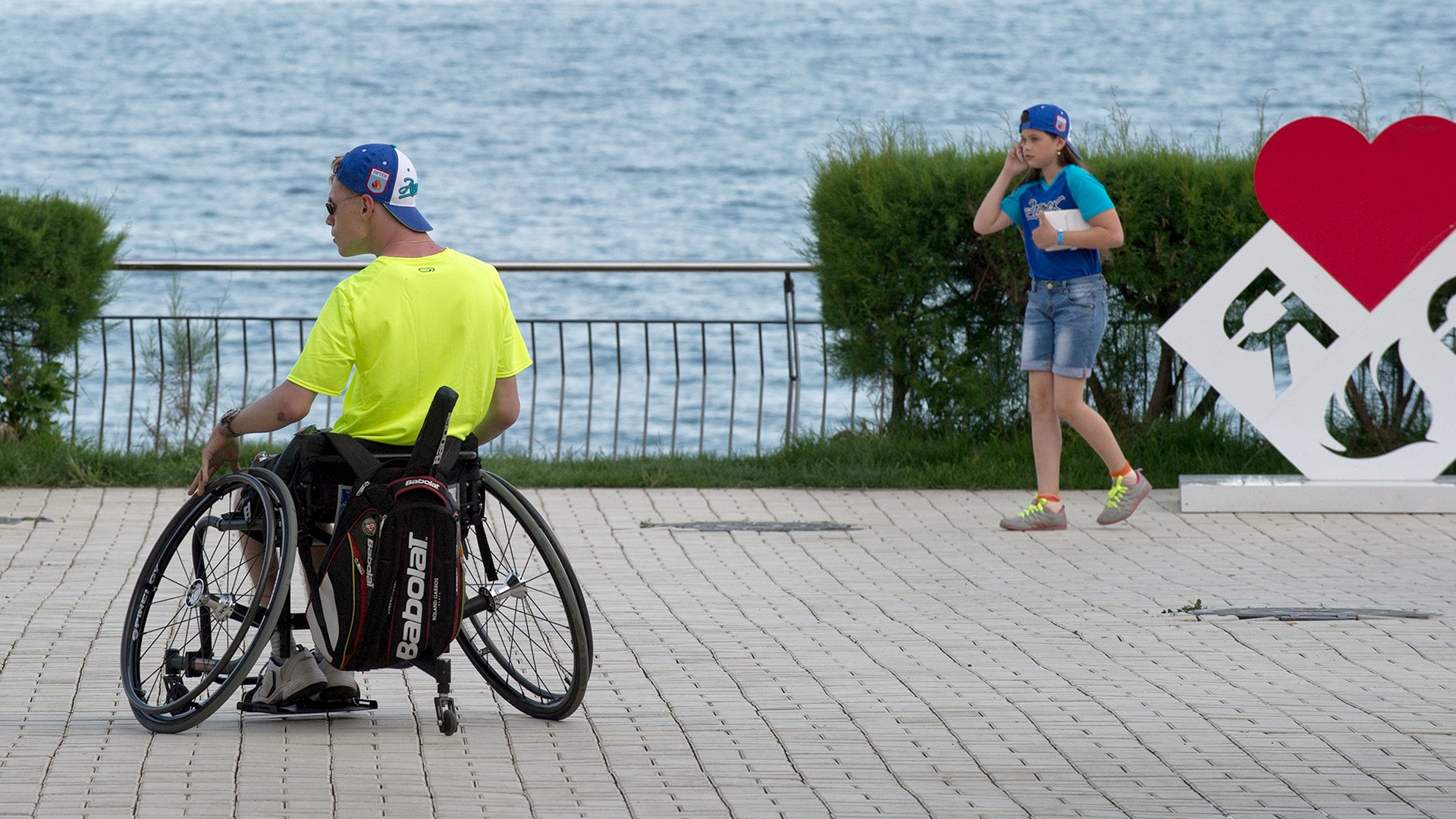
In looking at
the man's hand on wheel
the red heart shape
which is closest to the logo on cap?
the man's hand on wheel

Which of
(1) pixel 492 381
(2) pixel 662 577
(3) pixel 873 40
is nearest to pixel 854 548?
(2) pixel 662 577

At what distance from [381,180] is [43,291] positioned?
581cm

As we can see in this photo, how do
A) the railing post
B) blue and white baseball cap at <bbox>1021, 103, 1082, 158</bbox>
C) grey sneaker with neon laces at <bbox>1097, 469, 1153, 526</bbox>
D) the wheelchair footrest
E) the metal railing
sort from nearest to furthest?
the wheelchair footrest < blue and white baseball cap at <bbox>1021, 103, 1082, 158</bbox> < grey sneaker with neon laces at <bbox>1097, 469, 1153, 526</bbox> < the metal railing < the railing post

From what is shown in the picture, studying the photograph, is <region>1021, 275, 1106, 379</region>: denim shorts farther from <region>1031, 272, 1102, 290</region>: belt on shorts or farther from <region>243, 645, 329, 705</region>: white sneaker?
<region>243, 645, 329, 705</region>: white sneaker

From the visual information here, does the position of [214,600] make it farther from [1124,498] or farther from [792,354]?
[792,354]

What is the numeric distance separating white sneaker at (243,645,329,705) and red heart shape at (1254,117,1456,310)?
5787mm

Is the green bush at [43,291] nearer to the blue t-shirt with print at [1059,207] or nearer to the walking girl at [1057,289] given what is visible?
the walking girl at [1057,289]

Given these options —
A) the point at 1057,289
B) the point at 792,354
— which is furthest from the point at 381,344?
the point at 792,354

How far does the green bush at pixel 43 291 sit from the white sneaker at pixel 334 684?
5.64 m

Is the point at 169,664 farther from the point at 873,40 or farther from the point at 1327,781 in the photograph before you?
the point at 873,40

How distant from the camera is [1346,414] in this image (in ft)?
34.7

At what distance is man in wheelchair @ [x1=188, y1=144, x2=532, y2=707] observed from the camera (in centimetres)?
496

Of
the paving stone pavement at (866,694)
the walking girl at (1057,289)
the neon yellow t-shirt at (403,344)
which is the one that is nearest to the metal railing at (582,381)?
the walking girl at (1057,289)

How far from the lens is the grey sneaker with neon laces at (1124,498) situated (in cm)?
877
